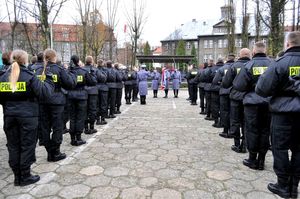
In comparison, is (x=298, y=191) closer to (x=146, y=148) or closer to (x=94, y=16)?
(x=146, y=148)

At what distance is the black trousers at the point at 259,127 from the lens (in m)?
5.18

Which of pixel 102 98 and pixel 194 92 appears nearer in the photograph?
pixel 102 98

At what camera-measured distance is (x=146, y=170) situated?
16.7ft

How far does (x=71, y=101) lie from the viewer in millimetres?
6680

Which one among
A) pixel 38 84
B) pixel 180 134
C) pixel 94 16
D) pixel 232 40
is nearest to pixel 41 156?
pixel 38 84

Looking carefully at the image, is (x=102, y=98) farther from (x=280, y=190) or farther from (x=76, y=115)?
(x=280, y=190)

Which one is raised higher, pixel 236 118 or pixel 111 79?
pixel 111 79

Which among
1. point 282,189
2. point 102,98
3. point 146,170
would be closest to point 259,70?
point 282,189

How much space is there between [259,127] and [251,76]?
0.99 metres

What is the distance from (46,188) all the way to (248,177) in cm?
339

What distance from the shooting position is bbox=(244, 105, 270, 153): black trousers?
204 inches

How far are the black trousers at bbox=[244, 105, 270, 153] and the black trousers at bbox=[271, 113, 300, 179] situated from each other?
3.04 ft

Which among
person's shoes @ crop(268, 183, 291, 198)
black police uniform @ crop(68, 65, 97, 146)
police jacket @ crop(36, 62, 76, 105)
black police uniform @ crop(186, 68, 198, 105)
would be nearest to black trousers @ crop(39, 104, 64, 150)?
police jacket @ crop(36, 62, 76, 105)

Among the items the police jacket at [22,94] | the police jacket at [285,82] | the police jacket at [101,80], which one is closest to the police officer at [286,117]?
the police jacket at [285,82]
